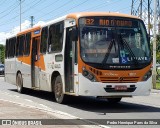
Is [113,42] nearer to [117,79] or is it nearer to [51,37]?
[117,79]

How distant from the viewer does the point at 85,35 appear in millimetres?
14016

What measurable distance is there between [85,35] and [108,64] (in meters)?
1.21

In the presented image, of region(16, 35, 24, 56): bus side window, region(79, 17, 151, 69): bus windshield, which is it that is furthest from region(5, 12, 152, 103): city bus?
region(16, 35, 24, 56): bus side window

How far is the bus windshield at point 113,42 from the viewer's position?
13830mm

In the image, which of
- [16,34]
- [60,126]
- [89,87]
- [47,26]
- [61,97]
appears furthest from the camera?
[16,34]

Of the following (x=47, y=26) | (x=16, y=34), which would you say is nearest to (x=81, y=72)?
(x=47, y=26)

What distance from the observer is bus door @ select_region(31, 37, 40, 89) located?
18828 mm

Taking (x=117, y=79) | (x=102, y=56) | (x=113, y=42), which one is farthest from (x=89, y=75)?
(x=113, y=42)

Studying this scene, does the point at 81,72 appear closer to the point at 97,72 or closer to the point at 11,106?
the point at 97,72

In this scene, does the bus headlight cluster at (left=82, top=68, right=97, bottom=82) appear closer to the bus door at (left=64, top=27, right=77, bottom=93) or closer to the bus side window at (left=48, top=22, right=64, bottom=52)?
the bus door at (left=64, top=27, right=77, bottom=93)

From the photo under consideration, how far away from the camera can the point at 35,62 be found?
1912 centimetres

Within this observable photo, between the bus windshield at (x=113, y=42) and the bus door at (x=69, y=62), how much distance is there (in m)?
0.66

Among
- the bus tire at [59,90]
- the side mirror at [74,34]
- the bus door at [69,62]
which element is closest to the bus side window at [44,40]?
the bus tire at [59,90]

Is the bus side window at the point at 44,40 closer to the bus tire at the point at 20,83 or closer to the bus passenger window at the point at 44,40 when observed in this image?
the bus passenger window at the point at 44,40
